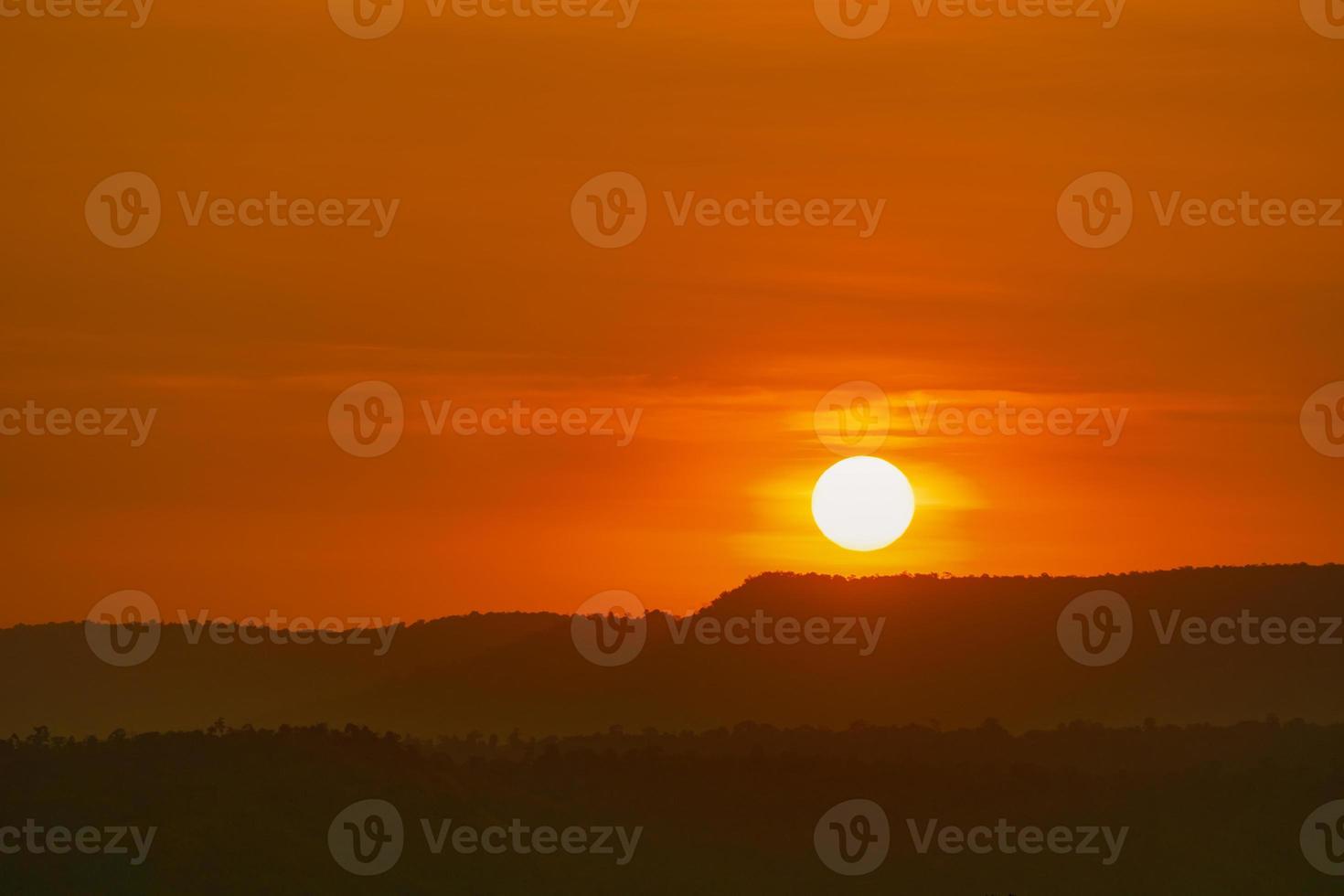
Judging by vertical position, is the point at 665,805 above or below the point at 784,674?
below

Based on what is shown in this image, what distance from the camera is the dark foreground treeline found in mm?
31594

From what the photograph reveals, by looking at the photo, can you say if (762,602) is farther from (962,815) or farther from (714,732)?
(962,815)

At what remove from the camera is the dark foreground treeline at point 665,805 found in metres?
31.6

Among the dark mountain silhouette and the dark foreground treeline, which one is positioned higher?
the dark mountain silhouette

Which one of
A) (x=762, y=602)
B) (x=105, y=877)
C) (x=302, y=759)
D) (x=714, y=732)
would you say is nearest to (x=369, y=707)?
(x=762, y=602)

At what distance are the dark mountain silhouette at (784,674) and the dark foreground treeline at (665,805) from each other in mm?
11935

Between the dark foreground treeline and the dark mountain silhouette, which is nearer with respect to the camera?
the dark foreground treeline

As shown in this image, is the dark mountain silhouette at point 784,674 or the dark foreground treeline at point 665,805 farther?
the dark mountain silhouette at point 784,674

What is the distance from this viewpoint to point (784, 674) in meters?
54.7

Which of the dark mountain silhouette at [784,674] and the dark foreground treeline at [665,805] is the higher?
the dark mountain silhouette at [784,674]

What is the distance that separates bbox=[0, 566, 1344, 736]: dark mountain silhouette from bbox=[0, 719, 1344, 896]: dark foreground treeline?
11.9 m

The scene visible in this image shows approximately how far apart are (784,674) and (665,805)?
19564 mm

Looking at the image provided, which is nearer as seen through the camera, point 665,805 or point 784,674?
point 665,805

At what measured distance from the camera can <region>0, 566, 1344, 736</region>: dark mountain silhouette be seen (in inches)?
2101
